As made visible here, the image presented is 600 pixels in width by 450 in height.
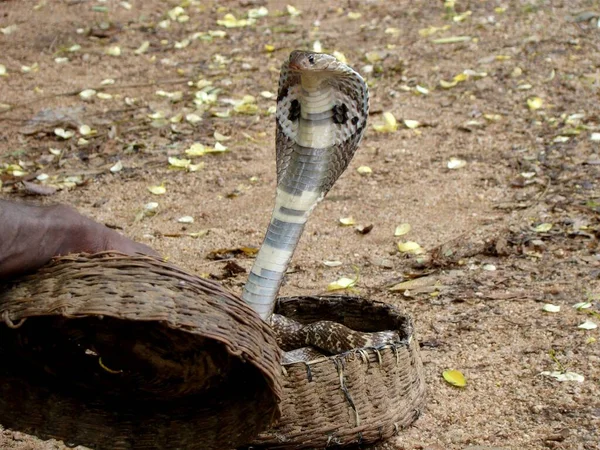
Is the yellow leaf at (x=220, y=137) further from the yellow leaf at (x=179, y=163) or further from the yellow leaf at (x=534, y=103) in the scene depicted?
the yellow leaf at (x=534, y=103)

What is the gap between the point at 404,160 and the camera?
6.09 meters

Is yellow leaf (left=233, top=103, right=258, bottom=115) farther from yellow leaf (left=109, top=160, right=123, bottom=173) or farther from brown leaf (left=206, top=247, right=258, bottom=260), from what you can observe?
brown leaf (left=206, top=247, right=258, bottom=260)

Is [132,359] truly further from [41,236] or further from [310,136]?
[310,136]

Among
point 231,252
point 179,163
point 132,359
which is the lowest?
point 179,163

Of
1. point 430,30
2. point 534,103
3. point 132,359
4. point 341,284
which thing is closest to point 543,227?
point 341,284

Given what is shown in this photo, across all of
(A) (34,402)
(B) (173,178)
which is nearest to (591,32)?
(B) (173,178)

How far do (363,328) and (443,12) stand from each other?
555 cm

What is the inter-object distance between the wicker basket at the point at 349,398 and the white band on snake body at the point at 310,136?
15.4 inches

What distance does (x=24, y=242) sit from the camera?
7.78 ft

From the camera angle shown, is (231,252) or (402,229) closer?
(231,252)

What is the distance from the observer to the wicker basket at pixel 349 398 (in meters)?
2.95

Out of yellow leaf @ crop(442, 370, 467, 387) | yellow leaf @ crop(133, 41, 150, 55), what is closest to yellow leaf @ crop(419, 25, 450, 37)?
yellow leaf @ crop(133, 41, 150, 55)

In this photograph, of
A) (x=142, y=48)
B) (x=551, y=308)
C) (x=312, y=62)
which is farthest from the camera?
(x=142, y=48)

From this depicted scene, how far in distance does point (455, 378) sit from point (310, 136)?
3.42 feet
